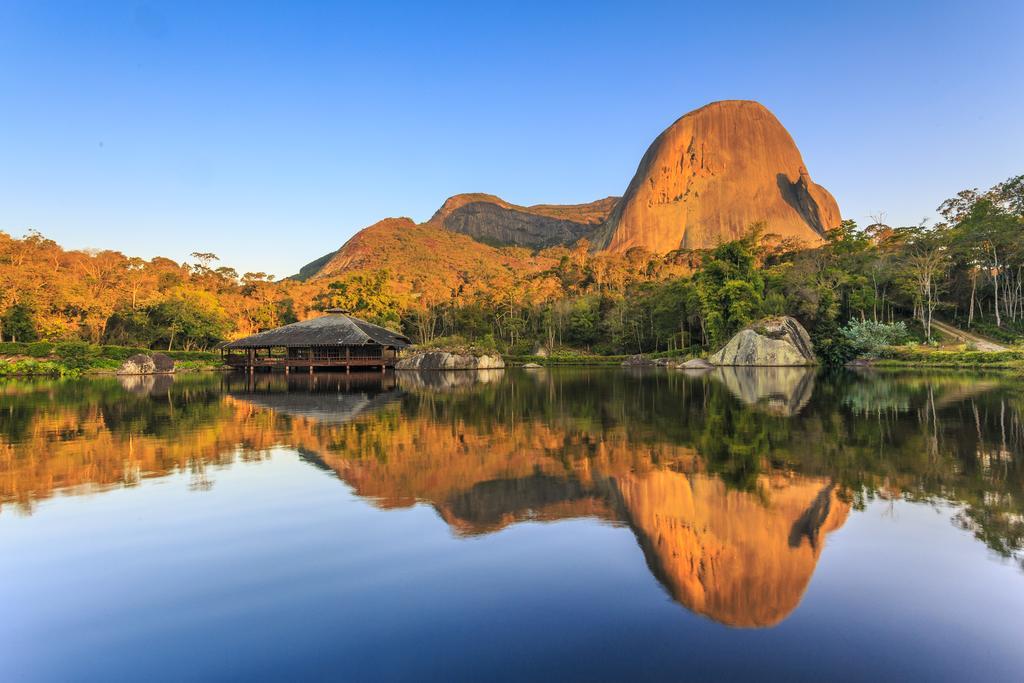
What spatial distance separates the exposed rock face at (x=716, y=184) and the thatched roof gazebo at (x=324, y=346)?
73487mm

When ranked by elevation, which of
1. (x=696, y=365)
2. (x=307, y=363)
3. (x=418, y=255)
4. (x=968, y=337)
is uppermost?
(x=418, y=255)

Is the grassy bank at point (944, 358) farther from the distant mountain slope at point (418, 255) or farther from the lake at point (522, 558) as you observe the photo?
the distant mountain slope at point (418, 255)

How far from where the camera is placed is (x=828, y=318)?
4416 cm

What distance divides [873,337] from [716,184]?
75967 millimetres

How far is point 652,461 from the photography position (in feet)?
27.9

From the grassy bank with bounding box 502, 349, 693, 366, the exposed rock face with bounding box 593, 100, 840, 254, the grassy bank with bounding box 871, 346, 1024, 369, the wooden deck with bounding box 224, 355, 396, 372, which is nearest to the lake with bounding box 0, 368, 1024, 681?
the grassy bank with bounding box 871, 346, 1024, 369

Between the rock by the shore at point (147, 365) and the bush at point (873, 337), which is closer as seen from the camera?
the bush at point (873, 337)

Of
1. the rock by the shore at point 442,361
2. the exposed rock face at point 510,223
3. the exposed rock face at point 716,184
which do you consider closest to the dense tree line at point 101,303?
the rock by the shore at point 442,361

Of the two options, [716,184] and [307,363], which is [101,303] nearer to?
[307,363]

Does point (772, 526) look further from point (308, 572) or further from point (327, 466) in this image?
point (327, 466)

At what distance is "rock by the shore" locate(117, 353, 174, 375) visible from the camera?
40312mm

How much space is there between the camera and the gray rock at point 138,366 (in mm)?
40250

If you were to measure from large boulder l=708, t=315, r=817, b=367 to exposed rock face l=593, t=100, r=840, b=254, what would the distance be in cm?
6503

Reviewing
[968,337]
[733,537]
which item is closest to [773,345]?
[968,337]
